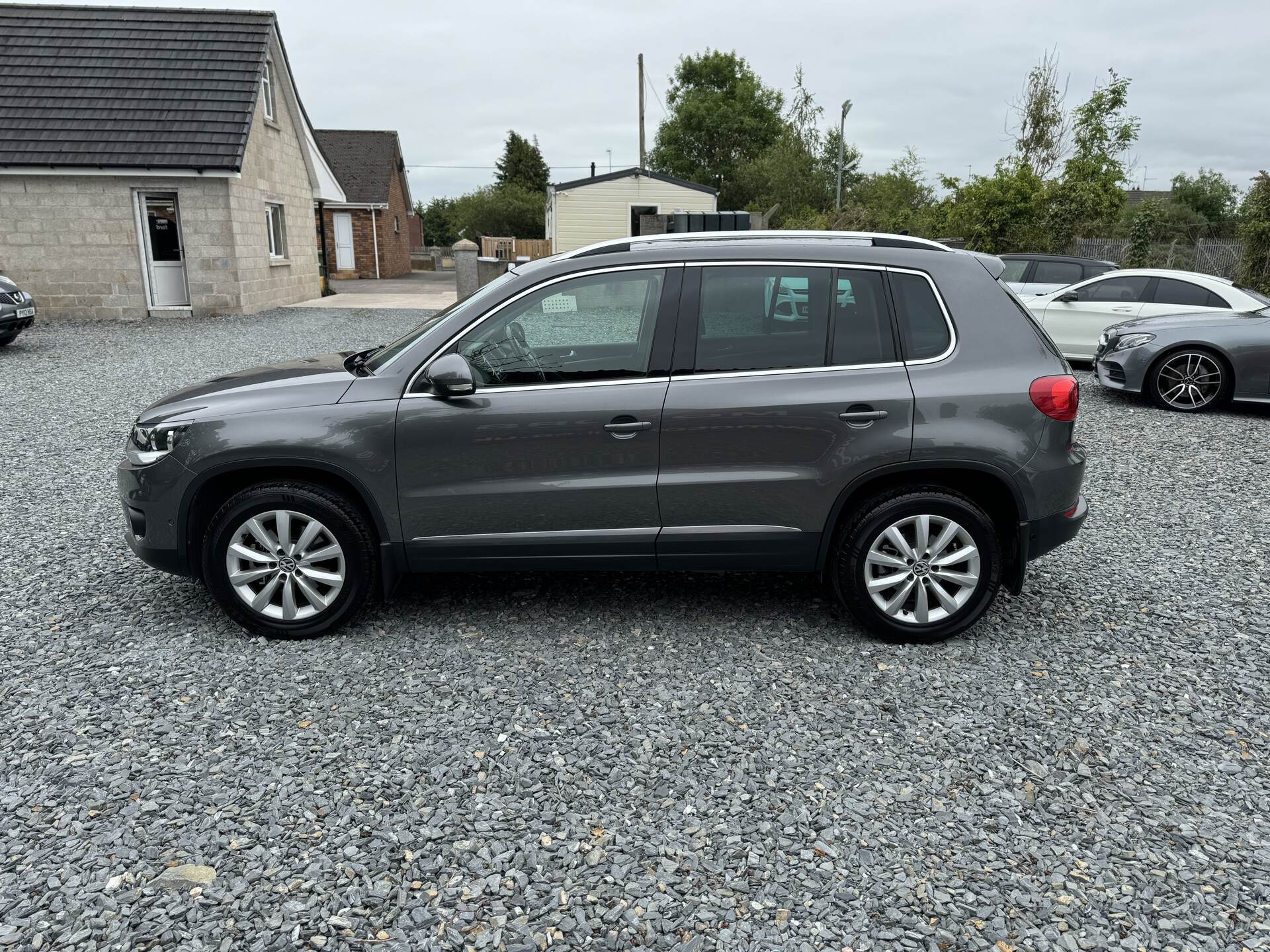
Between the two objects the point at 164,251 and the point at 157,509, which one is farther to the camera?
the point at 164,251

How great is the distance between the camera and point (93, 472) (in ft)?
24.1

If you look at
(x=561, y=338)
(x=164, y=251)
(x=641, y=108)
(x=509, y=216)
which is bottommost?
(x=561, y=338)

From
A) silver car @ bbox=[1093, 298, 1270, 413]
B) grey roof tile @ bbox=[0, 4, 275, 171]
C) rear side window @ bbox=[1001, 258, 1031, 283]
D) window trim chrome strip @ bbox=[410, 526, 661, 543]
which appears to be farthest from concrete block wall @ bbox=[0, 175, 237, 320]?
window trim chrome strip @ bbox=[410, 526, 661, 543]

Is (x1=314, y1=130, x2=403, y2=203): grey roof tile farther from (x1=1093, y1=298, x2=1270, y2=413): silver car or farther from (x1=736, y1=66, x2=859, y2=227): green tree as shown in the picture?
(x1=1093, y1=298, x2=1270, y2=413): silver car

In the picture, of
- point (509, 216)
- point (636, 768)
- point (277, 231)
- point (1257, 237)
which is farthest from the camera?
point (509, 216)

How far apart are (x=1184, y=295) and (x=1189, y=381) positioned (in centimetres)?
217

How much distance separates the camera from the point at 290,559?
4.21m

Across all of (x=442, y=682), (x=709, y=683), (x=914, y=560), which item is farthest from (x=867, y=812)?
(x=442, y=682)

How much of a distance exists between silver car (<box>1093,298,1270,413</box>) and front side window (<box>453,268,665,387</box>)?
27.9 feet

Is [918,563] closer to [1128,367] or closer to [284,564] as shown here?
[284,564]

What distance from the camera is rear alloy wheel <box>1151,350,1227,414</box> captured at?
10227 millimetres

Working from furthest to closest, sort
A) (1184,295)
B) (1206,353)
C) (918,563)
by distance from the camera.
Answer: (1184,295) < (1206,353) < (918,563)

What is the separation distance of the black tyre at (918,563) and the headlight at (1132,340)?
25.7ft

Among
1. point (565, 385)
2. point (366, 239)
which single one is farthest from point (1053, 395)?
point (366, 239)
